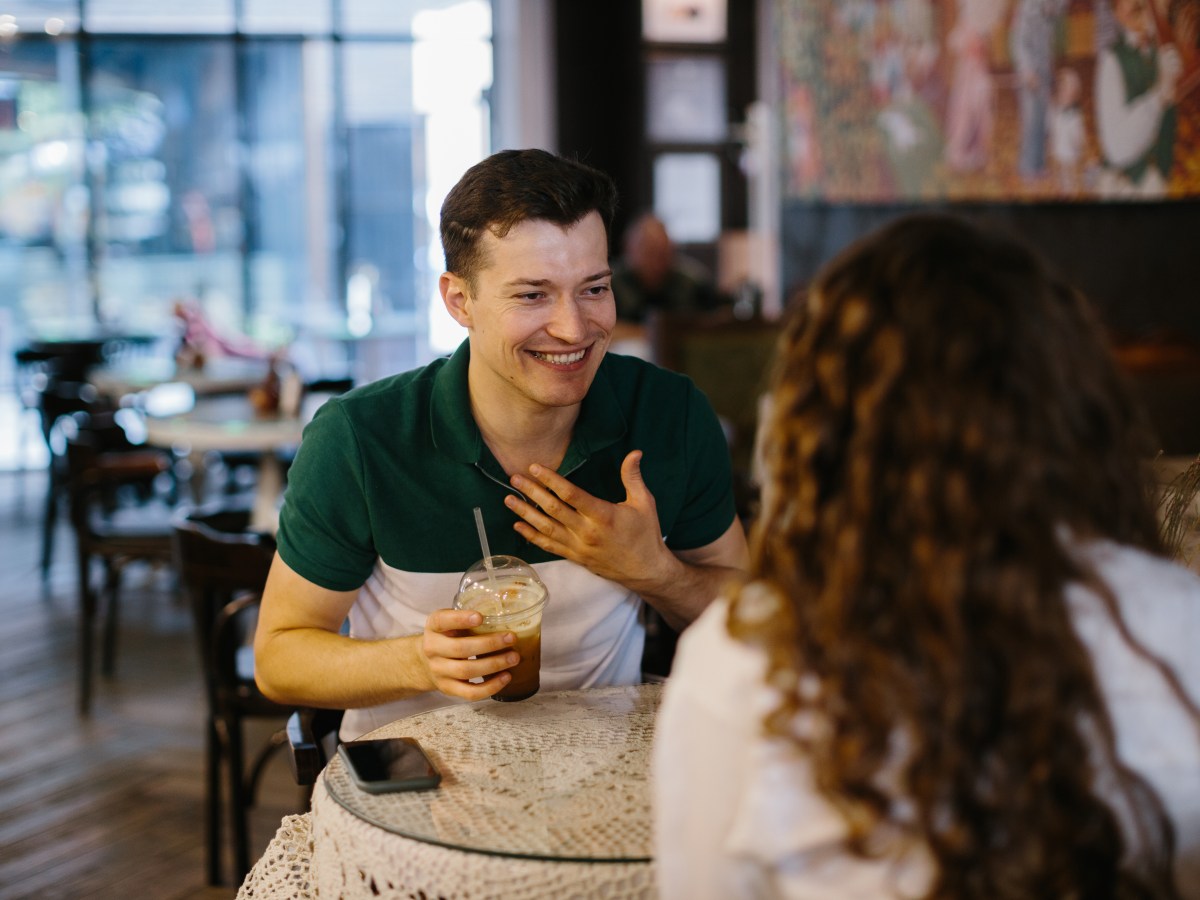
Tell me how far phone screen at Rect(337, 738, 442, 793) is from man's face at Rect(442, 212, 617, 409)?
56cm

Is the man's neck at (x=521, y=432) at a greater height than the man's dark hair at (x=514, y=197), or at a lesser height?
lesser

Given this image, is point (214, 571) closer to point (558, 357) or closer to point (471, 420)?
point (471, 420)

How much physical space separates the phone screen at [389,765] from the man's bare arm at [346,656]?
108 mm

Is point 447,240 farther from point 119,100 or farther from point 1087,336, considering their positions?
point 119,100

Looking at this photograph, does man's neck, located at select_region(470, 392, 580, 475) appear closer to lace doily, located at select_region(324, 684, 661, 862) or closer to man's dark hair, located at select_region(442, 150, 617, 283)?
man's dark hair, located at select_region(442, 150, 617, 283)

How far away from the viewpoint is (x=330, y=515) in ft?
5.75

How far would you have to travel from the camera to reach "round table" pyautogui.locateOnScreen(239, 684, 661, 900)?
3.83ft

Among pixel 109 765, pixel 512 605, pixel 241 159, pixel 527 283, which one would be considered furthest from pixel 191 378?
pixel 512 605

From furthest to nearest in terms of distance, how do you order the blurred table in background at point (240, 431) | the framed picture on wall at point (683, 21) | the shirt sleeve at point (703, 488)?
the framed picture on wall at point (683, 21), the blurred table in background at point (240, 431), the shirt sleeve at point (703, 488)

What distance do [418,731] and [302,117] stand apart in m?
8.78

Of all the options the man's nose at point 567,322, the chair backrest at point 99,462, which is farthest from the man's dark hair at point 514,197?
the chair backrest at point 99,462

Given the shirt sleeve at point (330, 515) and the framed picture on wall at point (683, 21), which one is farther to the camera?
the framed picture on wall at point (683, 21)

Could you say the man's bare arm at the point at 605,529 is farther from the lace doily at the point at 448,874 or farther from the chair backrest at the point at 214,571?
the chair backrest at the point at 214,571

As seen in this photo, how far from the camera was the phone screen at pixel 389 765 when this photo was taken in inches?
51.5
